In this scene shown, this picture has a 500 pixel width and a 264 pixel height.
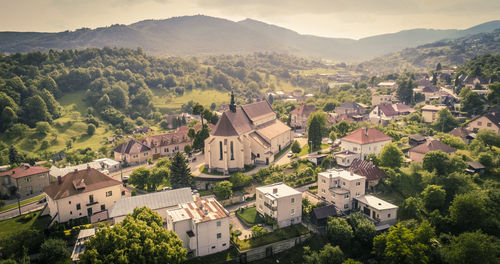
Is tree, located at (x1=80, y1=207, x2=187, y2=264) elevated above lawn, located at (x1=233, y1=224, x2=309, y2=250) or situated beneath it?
elevated above

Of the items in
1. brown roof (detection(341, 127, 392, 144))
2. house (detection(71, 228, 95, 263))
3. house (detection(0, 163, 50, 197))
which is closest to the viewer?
house (detection(71, 228, 95, 263))

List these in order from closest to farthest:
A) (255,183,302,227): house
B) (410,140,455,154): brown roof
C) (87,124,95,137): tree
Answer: (255,183,302,227): house
(410,140,455,154): brown roof
(87,124,95,137): tree

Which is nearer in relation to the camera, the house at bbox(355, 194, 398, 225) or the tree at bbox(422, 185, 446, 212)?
the house at bbox(355, 194, 398, 225)

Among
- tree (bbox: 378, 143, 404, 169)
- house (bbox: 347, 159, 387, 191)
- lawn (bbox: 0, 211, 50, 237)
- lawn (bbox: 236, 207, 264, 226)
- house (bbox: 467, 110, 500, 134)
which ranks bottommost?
lawn (bbox: 0, 211, 50, 237)

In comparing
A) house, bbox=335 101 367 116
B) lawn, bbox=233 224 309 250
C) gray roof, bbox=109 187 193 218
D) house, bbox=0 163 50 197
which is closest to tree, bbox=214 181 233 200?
gray roof, bbox=109 187 193 218

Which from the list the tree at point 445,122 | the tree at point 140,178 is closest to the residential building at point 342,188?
the tree at point 140,178

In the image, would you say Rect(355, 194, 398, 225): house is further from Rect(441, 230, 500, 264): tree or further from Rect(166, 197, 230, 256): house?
Rect(166, 197, 230, 256): house

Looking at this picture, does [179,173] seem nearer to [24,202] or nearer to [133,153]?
[133,153]

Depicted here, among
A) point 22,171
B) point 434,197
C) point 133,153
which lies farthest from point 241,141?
point 22,171
